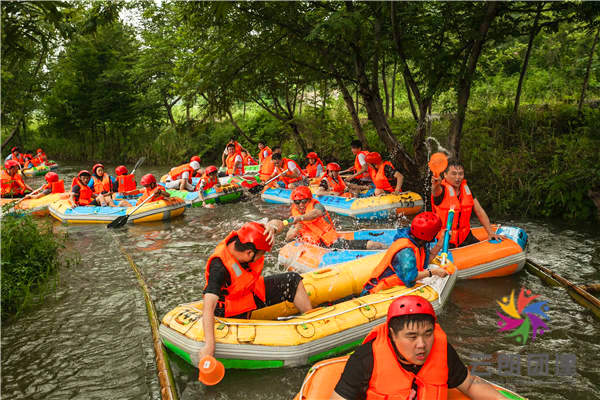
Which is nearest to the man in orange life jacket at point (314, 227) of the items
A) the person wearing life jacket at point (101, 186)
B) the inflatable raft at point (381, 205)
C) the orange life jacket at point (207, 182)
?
the inflatable raft at point (381, 205)

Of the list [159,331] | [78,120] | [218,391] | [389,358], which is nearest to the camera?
[389,358]

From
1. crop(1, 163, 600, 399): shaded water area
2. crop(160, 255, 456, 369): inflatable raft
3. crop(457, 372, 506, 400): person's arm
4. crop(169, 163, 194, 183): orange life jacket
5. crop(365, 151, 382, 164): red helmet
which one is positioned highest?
crop(365, 151, 382, 164): red helmet

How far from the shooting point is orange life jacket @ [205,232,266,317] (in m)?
3.56

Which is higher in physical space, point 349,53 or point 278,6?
point 278,6

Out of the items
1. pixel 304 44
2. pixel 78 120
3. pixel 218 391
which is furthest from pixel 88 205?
pixel 78 120

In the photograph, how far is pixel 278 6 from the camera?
348 inches

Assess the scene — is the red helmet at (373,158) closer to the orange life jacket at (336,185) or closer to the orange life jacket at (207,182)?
the orange life jacket at (336,185)

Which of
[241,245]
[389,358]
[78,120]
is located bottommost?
[389,358]

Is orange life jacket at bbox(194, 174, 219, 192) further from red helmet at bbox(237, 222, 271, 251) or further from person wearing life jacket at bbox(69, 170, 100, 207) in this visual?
red helmet at bbox(237, 222, 271, 251)

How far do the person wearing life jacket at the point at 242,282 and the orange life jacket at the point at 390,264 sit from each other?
2.44ft

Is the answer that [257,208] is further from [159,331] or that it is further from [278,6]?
[159,331]

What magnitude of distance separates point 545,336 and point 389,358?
2926 millimetres

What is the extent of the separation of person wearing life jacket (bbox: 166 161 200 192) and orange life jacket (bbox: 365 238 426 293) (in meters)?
8.11

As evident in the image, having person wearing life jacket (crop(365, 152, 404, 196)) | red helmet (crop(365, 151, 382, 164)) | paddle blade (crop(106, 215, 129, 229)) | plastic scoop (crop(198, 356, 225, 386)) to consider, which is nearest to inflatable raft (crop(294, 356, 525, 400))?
plastic scoop (crop(198, 356, 225, 386))
